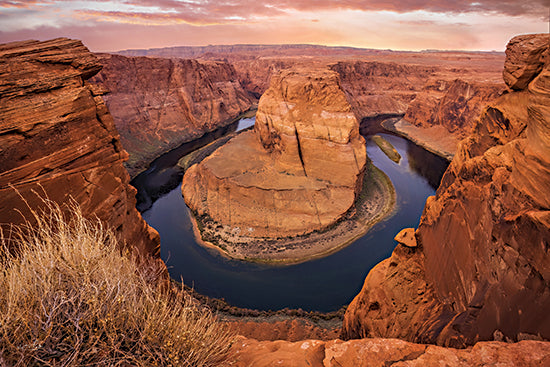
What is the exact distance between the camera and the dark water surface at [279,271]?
20.4 meters

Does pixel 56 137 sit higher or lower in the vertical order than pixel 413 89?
lower

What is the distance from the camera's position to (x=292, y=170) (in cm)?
3088

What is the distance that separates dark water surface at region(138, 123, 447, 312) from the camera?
20.4 meters

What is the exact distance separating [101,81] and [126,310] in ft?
198

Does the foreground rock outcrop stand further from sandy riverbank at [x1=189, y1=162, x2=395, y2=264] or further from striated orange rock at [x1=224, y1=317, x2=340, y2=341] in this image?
sandy riverbank at [x1=189, y1=162, x2=395, y2=264]

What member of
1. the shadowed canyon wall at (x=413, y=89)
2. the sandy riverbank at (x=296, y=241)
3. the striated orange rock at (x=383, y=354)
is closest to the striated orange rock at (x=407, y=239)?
the striated orange rock at (x=383, y=354)

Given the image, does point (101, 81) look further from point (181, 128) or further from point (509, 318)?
point (509, 318)

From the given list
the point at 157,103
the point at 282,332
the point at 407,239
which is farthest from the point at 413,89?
the point at 282,332

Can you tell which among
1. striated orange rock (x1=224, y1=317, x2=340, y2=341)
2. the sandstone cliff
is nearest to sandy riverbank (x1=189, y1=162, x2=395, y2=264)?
striated orange rock (x1=224, y1=317, x2=340, y2=341)

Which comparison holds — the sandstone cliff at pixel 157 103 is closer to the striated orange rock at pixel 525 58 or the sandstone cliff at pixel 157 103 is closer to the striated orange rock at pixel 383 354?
the striated orange rock at pixel 383 354

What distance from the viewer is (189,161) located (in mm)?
45469

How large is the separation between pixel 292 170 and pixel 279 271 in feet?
40.9

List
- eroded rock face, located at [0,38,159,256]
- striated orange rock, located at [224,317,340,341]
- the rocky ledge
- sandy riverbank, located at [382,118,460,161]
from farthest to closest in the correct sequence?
sandy riverbank, located at [382,118,460,161] → the rocky ledge → striated orange rock, located at [224,317,340,341] → eroded rock face, located at [0,38,159,256]

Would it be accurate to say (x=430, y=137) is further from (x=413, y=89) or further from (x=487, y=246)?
(x=487, y=246)
